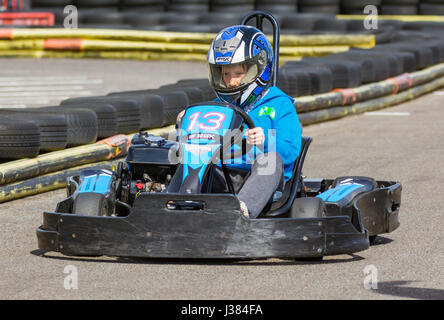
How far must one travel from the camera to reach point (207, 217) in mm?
4230

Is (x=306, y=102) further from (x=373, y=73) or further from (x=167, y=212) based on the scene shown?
(x=167, y=212)

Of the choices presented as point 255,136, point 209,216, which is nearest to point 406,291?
point 209,216

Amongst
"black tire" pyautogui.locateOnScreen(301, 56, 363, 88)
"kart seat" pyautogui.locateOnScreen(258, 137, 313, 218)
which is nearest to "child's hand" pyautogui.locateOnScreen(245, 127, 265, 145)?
"kart seat" pyautogui.locateOnScreen(258, 137, 313, 218)

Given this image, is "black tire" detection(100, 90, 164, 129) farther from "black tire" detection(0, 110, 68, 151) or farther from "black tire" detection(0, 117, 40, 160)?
"black tire" detection(0, 117, 40, 160)

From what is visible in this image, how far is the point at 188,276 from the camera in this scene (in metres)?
4.10

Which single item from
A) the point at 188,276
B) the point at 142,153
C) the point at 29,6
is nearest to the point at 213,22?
the point at 29,6

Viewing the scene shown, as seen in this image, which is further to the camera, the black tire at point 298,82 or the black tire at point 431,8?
the black tire at point 431,8

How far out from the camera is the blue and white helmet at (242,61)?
479cm

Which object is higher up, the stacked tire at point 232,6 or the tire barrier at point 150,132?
the stacked tire at point 232,6

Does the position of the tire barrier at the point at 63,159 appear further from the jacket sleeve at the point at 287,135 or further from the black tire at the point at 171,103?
the jacket sleeve at the point at 287,135

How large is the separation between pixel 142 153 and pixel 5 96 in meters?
6.77

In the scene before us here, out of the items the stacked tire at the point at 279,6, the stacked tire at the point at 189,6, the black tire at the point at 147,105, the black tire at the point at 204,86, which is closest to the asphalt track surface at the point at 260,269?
the black tire at the point at 147,105

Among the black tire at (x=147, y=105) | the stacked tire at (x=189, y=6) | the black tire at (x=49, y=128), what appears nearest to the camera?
the black tire at (x=49, y=128)

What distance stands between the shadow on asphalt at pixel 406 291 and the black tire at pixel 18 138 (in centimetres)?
290
